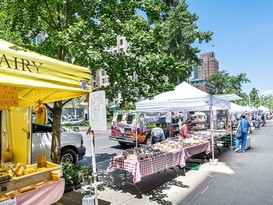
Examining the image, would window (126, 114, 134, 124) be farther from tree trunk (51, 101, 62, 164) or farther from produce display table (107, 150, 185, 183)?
tree trunk (51, 101, 62, 164)

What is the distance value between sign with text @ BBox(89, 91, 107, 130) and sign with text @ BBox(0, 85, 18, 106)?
136 centimetres

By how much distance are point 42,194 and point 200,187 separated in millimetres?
4310

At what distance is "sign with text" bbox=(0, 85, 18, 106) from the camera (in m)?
3.78

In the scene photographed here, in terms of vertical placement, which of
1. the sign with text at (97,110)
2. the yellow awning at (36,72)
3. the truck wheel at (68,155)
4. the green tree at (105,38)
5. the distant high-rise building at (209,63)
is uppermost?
the distant high-rise building at (209,63)

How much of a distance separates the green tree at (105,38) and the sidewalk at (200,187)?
198 centimetres

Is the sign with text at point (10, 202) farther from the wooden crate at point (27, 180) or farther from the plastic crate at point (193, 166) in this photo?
the plastic crate at point (193, 166)

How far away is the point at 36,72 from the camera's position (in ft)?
9.21

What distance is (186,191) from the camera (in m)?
5.84

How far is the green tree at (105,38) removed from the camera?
5152mm

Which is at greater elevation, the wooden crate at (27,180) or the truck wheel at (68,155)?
the wooden crate at (27,180)

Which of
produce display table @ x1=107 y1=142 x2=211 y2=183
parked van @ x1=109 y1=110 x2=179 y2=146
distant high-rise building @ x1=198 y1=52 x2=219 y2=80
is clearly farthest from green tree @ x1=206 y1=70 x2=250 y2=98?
distant high-rise building @ x1=198 y1=52 x2=219 y2=80

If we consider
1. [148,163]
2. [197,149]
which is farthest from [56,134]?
[197,149]

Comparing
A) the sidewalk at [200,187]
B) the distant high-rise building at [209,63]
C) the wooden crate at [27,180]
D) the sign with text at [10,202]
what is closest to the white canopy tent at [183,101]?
the sidewalk at [200,187]

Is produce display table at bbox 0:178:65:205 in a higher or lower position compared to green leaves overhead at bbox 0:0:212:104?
lower
